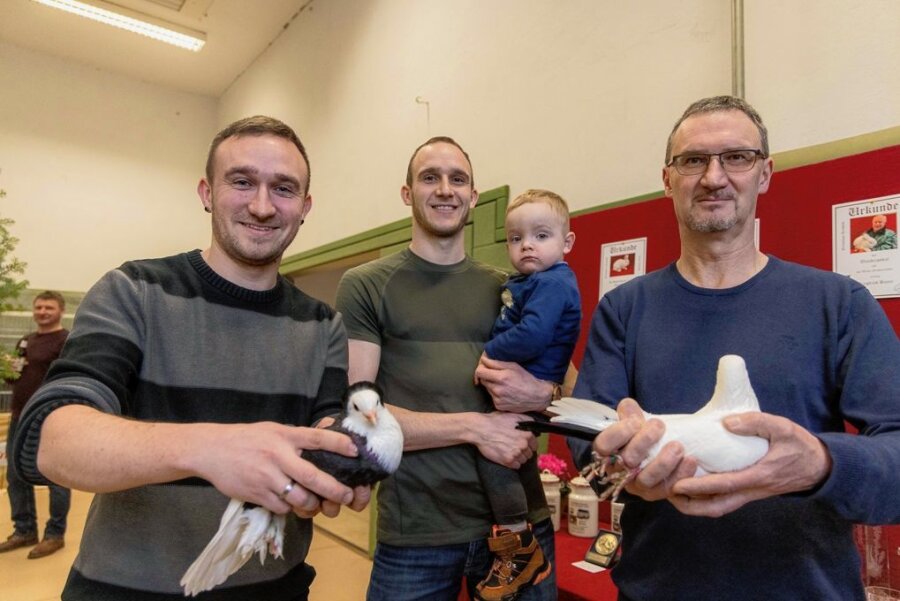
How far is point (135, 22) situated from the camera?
518cm

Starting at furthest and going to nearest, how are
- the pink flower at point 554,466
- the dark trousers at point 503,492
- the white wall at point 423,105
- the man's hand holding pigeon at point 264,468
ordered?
the pink flower at point 554,466
the white wall at point 423,105
the dark trousers at point 503,492
the man's hand holding pigeon at point 264,468

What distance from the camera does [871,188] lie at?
1.55 m

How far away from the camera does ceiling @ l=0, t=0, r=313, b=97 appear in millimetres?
5164

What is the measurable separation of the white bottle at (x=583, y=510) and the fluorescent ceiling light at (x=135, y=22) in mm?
5610

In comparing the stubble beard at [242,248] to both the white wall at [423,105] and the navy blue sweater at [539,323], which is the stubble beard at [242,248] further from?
the white wall at [423,105]

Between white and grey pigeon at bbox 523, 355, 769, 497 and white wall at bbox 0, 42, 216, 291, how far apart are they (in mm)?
6693

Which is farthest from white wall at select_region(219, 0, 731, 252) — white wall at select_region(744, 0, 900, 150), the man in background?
the man in background

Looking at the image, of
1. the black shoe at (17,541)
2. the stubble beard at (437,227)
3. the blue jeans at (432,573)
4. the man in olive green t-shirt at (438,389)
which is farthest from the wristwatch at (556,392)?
the black shoe at (17,541)

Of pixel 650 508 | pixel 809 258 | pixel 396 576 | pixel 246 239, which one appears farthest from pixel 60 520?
pixel 809 258

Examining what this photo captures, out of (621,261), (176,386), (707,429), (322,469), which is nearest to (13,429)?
(176,386)

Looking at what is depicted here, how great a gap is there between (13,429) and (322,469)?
12.8ft

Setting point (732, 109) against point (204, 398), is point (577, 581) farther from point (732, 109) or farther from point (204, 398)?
point (732, 109)

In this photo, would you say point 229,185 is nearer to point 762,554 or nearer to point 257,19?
point 762,554

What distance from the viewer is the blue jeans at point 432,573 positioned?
1435 mm
